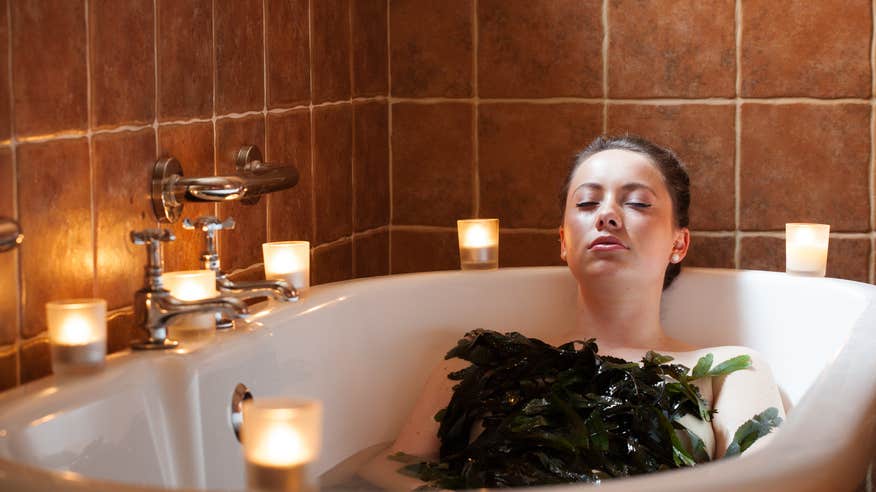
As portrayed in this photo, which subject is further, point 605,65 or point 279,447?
point 605,65

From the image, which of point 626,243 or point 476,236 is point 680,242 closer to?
point 626,243

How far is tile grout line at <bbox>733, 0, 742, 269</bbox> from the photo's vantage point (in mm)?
2898

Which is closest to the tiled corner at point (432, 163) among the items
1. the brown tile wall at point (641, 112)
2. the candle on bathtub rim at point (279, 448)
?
the brown tile wall at point (641, 112)

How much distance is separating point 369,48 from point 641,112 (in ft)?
2.33

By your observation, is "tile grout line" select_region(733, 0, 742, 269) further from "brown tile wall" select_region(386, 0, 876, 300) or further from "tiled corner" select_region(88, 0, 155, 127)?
"tiled corner" select_region(88, 0, 155, 127)

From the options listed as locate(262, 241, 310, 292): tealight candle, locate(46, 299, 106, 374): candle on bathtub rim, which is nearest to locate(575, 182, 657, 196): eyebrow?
locate(262, 241, 310, 292): tealight candle

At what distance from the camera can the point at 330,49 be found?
276 centimetres

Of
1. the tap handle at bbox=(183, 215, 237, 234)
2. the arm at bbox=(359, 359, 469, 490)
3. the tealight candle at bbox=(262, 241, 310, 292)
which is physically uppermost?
the tap handle at bbox=(183, 215, 237, 234)

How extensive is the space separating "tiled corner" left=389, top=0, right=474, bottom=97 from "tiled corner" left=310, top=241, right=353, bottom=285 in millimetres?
496

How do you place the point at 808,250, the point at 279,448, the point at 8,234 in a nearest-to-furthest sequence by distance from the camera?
the point at 279,448 < the point at 8,234 < the point at 808,250

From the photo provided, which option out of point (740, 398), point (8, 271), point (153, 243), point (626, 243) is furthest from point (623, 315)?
point (8, 271)

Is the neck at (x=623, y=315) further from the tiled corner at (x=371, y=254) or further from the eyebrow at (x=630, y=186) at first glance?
the tiled corner at (x=371, y=254)

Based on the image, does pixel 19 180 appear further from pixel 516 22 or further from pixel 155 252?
pixel 516 22

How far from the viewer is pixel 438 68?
10.2 ft
